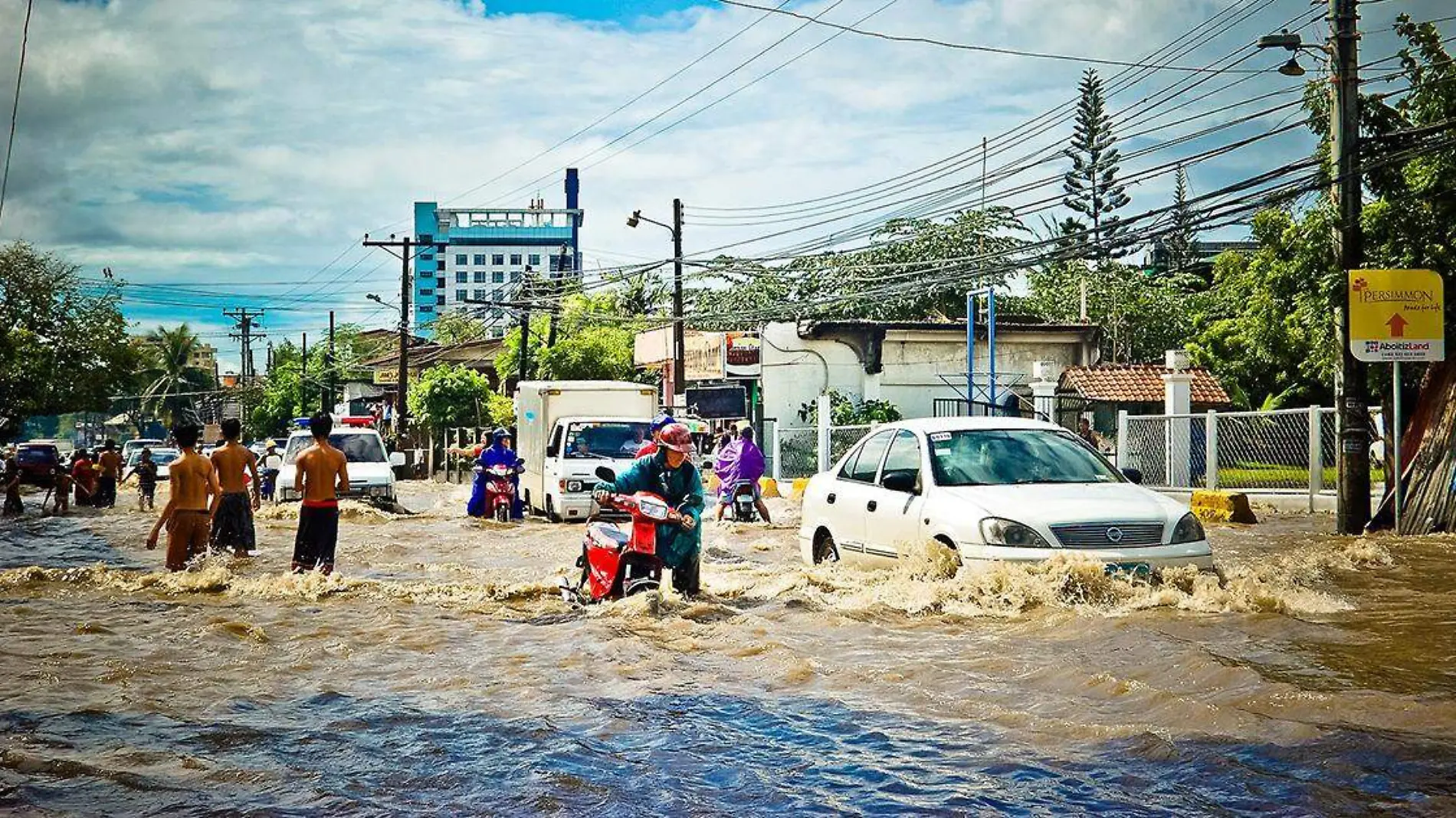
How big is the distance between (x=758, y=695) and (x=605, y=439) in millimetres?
14760

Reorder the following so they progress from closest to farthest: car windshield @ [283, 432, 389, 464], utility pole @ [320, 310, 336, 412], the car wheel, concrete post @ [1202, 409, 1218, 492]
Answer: the car wheel < concrete post @ [1202, 409, 1218, 492] < car windshield @ [283, 432, 389, 464] < utility pole @ [320, 310, 336, 412]

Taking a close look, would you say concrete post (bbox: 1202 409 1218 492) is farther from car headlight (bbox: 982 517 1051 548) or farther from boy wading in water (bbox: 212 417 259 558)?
boy wading in water (bbox: 212 417 259 558)

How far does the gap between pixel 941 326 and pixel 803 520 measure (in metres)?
26.6

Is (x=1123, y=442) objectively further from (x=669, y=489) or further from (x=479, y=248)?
(x=479, y=248)

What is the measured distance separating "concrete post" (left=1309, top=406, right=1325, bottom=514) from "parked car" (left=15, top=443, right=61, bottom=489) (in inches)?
1352

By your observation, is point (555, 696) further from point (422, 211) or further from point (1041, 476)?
point (422, 211)

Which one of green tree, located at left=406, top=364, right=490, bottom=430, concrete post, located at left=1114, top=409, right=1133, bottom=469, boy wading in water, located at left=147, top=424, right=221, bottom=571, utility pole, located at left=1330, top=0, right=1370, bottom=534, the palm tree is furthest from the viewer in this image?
the palm tree

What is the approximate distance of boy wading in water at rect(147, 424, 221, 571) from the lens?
13.3 m

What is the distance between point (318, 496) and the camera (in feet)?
42.6

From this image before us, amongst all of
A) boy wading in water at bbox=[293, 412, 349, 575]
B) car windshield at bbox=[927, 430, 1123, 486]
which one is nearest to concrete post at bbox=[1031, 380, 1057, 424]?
car windshield at bbox=[927, 430, 1123, 486]

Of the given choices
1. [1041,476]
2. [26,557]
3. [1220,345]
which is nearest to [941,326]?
[1220,345]

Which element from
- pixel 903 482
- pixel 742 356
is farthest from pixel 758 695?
pixel 742 356

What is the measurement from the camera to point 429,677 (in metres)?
8.59

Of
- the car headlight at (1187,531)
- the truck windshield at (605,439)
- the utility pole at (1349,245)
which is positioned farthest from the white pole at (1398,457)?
the truck windshield at (605,439)
